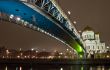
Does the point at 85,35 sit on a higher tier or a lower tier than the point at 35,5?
higher

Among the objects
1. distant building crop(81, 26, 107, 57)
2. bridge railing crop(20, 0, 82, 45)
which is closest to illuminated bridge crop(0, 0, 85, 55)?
bridge railing crop(20, 0, 82, 45)

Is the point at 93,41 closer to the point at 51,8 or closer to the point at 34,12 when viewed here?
the point at 51,8

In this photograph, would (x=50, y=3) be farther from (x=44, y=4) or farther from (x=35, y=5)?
(x=35, y=5)

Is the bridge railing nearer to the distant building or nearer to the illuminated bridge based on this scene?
the illuminated bridge

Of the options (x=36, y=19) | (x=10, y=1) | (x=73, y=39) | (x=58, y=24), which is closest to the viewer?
(x=10, y=1)

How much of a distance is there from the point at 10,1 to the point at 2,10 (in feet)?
10.3

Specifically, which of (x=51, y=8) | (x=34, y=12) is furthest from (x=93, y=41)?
(x=34, y=12)

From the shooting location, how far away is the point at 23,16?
120ft

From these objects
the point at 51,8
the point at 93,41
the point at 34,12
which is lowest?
the point at 34,12

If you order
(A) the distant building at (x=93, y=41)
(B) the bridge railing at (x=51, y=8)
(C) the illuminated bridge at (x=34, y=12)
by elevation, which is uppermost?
(A) the distant building at (x=93, y=41)

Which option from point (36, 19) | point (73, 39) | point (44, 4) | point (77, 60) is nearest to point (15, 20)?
point (36, 19)

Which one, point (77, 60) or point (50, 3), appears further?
point (77, 60)

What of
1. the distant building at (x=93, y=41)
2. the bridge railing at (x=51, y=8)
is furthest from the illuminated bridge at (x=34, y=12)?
the distant building at (x=93, y=41)

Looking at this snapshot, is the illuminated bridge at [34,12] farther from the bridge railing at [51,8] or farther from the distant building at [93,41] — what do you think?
the distant building at [93,41]
